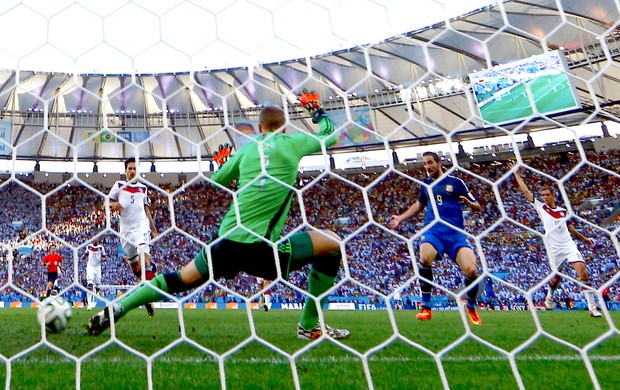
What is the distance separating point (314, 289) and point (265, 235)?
1.51 feet

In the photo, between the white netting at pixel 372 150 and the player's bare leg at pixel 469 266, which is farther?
the white netting at pixel 372 150

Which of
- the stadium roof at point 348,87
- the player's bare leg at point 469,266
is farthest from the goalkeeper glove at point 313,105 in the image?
the stadium roof at point 348,87

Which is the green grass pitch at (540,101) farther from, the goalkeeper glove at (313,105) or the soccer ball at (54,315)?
the soccer ball at (54,315)

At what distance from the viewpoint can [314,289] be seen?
91.3 inches

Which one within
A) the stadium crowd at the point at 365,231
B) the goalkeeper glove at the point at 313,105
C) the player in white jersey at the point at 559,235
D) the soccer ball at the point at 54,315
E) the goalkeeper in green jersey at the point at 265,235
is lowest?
the stadium crowd at the point at 365,231

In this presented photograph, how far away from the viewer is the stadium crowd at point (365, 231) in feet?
31.7

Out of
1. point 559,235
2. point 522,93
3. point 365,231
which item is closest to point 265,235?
point 559,235

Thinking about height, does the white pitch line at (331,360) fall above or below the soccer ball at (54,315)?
above

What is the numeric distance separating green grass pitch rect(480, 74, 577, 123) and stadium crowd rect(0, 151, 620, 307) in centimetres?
179

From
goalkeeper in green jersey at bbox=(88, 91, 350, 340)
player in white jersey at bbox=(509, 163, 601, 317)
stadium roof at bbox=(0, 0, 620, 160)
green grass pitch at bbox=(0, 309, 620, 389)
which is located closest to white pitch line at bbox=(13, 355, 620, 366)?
green grass pitch at bbox=(0, 309, 620, 389)

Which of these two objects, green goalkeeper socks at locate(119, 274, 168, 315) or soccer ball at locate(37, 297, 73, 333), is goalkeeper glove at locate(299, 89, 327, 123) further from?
soccer ball at locate(37, 297, 73, 333)

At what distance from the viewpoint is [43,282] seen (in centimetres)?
1123

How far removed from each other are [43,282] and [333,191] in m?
9.11

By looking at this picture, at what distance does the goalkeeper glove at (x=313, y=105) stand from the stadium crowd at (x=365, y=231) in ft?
18.2
